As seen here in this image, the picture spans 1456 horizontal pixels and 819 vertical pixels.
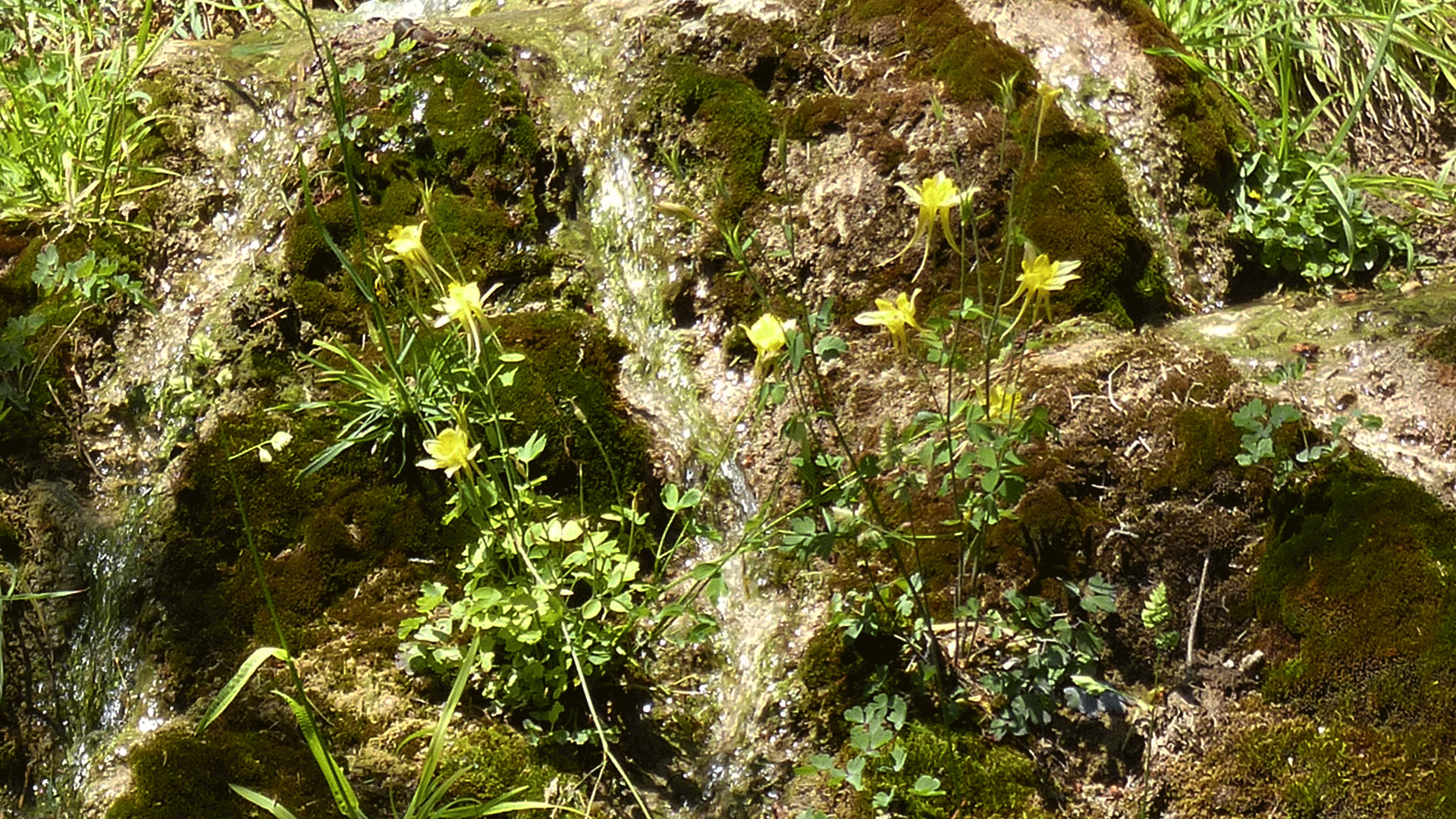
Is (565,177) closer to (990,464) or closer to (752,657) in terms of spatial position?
(752,657)

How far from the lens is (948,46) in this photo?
133 inches

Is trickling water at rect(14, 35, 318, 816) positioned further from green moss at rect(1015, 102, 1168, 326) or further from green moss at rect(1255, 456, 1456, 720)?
green moss at rect(1255, 456, 1456, 720)

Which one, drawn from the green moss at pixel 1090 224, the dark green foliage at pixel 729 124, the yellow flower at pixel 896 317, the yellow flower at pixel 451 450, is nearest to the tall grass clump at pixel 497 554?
the yellow flower at pixel 451 450

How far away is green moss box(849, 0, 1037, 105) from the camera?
3.30 meters

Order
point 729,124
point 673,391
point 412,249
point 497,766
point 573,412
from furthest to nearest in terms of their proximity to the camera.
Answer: point 729,124 → point 673,391 → point 573,412 → point 497,766 → point 412,249

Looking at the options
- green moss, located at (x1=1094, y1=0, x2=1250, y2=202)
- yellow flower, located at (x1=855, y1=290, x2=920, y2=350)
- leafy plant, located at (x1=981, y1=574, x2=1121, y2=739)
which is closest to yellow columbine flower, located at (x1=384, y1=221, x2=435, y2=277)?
yellow flower, located at (x1=855, y1=290, x2=920, y2=350)

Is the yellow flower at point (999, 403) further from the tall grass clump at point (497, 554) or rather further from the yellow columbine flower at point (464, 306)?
the yellow columbine flower at point (464, 306)

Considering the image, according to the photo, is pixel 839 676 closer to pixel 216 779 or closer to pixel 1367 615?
pixel 1367 615

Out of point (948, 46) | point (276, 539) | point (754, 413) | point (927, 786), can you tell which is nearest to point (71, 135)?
point (276, 539)

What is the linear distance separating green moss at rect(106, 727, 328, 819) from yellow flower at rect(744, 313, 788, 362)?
1.25 m

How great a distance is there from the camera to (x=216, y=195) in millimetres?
3512

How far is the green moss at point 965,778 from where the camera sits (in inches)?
85.8

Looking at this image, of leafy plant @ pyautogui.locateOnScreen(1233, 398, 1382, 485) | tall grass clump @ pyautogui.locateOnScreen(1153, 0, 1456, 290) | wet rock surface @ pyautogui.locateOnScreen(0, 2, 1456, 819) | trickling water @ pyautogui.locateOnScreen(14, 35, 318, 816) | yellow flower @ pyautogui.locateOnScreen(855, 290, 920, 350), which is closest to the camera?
yellow flower @ pyautogui.locateOnScreen(855, 290, 920, 350)

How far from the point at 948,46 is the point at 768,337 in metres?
1.74
